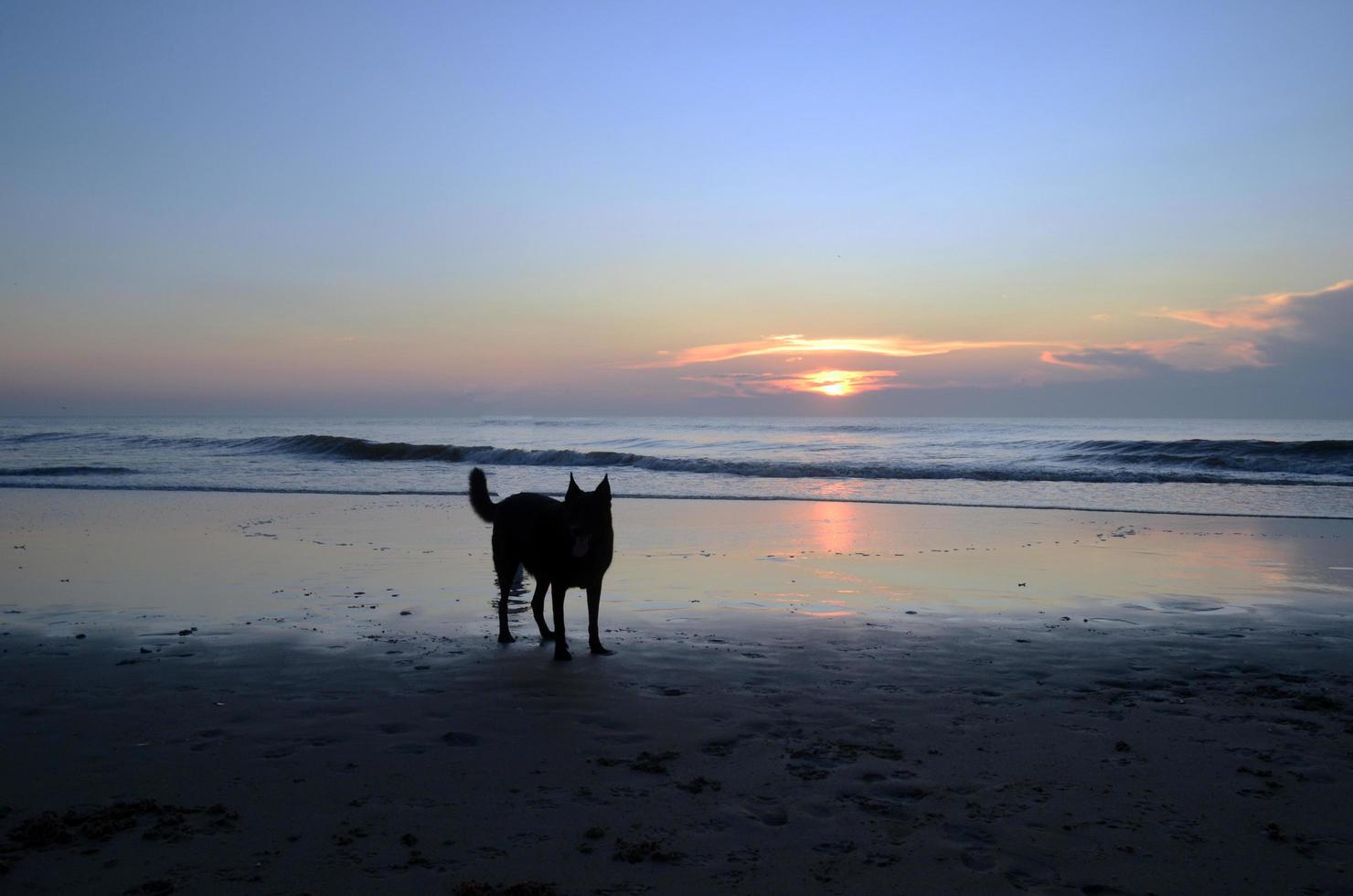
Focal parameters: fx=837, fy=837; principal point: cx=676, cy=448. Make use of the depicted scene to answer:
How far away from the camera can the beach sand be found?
10.7 ft

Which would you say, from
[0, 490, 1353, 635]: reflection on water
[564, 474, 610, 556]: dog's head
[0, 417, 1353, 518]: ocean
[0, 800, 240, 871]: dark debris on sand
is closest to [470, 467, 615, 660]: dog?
[564, 474, 610, 556]: dog's head

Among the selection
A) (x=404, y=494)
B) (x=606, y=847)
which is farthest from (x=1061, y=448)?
(x=606, y=847)

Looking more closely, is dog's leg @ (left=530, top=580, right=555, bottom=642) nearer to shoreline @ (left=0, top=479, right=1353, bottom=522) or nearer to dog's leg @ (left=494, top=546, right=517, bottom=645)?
dog's leg @ (left=494, top=546, right=517, bottom=645)

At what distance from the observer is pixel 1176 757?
4.29 metres

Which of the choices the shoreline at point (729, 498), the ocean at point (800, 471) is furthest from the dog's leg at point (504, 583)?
the ocean at point (800, 471)

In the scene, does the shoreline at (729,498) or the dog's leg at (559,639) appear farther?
the shoreline at (729,498)

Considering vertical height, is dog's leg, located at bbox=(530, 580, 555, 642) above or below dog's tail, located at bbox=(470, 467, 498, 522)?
below

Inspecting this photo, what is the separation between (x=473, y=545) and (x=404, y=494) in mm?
9022

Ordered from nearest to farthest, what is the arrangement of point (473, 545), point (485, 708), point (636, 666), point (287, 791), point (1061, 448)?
point (287, 791)
point (485, 708)
point (636, 666)
point (473, 545)
point (1061, 448)

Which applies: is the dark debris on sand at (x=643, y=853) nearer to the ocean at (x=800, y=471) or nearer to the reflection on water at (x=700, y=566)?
the reflection on water at (x=700, y=566)

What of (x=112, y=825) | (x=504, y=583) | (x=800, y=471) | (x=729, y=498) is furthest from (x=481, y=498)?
(x=800, y=471)

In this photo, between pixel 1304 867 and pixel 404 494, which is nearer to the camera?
pixel 1304 867

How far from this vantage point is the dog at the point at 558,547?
6359mm

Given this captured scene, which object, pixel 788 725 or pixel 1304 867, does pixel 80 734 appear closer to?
pixel 788 725
